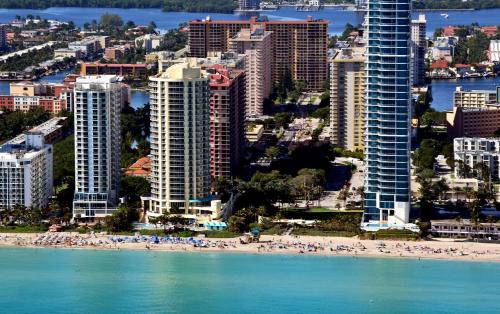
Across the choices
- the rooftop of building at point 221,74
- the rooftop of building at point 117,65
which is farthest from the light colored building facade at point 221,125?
the rooftop of building at point 117,65

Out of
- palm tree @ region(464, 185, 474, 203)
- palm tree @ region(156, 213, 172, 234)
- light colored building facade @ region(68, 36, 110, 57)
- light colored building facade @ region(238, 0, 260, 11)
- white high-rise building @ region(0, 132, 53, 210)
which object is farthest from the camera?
light colored building facade @ region(238, 0, 260, 11)

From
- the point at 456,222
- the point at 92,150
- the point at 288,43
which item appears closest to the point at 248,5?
the point at 288,43

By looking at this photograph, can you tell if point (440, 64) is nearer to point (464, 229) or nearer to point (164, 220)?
point (464, 229)

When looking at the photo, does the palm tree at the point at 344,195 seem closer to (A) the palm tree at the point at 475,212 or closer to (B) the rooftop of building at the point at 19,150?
(A) the palm tree at the point at 475,212

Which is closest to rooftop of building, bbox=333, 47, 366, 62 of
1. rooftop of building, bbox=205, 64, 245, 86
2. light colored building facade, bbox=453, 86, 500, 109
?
rooftop of building, bbox=205, 64, 245, 86

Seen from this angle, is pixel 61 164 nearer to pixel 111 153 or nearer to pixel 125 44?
pixel 111 153

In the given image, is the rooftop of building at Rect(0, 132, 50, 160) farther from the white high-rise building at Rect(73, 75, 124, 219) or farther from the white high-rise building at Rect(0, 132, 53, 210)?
the white high-rise building at Rect(73, 75, 124, 219)

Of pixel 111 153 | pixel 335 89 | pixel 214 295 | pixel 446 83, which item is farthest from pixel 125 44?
pixel 214 295
